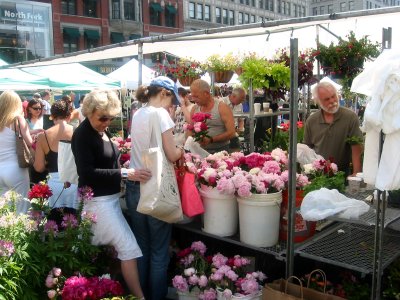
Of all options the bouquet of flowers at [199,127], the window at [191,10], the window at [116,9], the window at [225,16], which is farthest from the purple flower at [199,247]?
A: the window at [225,16]

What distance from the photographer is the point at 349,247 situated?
274 centimetres

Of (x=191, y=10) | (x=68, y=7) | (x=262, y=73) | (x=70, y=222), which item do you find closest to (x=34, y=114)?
(x=262, y=73)

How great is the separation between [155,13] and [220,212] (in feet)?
137

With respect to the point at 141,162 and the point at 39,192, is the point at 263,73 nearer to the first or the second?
the point at 141,162

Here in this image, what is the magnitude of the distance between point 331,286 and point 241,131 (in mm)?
5780

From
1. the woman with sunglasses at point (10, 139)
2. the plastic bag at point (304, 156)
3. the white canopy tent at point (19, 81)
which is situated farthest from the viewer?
the white canopy tent at point (19, 81)

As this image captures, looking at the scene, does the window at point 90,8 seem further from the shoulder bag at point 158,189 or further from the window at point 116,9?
the shoulder bag at point 158,189

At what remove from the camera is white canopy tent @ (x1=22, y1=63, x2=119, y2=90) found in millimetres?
8899

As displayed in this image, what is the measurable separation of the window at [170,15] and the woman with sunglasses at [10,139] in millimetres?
41199

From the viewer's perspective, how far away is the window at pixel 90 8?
3700 cm

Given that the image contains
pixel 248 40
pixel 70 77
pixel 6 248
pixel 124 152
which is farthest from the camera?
pixel 70 77

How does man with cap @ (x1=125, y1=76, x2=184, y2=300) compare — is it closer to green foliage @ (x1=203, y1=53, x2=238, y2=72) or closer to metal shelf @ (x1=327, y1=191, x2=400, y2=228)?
metal shelf @ (x1=327, y1=191, x2=400, y2=228)

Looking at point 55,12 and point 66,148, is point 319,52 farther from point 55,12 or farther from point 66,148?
point 55,12

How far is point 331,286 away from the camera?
2.80 m
